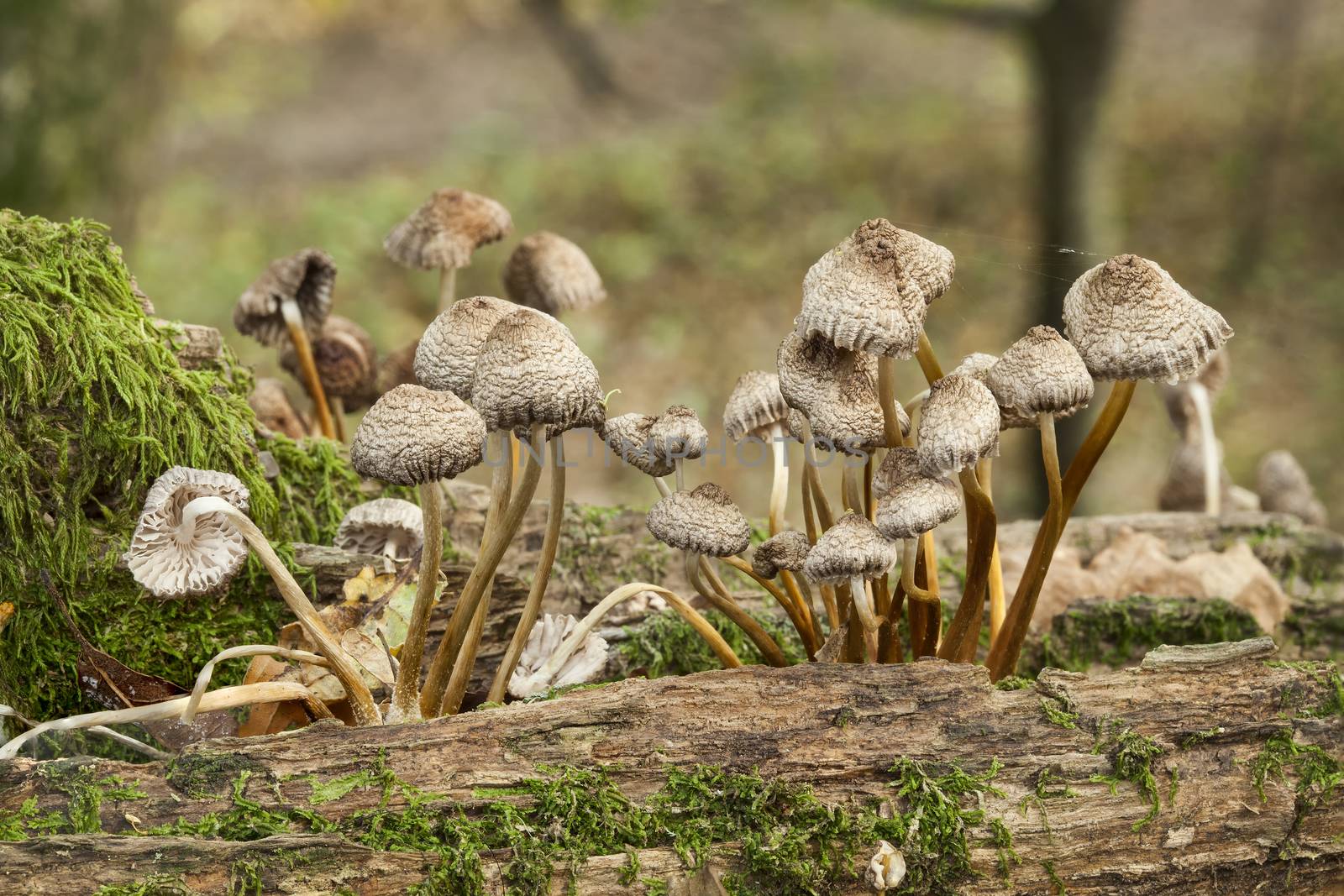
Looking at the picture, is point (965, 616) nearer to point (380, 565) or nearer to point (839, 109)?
point (380, 565)

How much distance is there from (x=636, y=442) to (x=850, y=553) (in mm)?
638

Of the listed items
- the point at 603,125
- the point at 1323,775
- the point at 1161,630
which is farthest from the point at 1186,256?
the point at 1323,775

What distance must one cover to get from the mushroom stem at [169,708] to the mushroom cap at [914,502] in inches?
56.4

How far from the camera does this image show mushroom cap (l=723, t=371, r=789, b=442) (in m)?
2.98

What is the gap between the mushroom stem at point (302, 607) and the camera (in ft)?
8.17

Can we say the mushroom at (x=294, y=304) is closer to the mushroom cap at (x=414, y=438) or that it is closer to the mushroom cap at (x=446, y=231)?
the mushroom cap at (x=446, y=231)

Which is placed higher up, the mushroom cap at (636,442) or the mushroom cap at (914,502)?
the mushroom cap at (636,442)

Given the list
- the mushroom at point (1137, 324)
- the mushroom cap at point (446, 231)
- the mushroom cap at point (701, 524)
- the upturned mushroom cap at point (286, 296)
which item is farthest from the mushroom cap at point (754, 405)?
the upturned mushroom cap at point (286, 296)

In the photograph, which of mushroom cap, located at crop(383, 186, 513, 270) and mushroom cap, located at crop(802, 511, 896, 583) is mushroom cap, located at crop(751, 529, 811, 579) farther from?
mushroom cap, located at crop(383, 186, 513, 270)

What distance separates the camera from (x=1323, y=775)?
2.64 meters

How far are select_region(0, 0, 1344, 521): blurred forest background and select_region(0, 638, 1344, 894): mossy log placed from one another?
12.0ft

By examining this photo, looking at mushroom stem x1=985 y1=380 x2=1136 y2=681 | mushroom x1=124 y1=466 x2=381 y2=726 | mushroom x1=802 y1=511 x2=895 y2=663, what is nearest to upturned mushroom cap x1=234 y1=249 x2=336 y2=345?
mushroom x1=124 y1=466 x2=381 y2=726

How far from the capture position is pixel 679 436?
2691 mm

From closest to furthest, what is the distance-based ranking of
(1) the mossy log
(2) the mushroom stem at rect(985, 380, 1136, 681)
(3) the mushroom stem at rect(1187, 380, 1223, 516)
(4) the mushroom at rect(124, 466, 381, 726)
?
(1) the mossy log → (4) the mushroom at rect(124, 466, 381, 726) → (2) the mushroom stem at rect(985, 380, 1136, 681) → (3) the mushroom stem at rect(1187, 380, 1223, 516)
